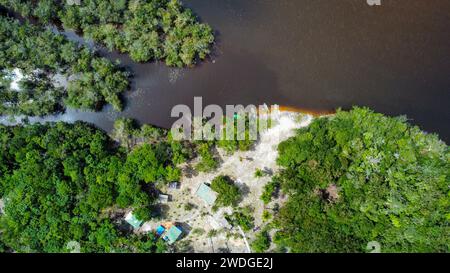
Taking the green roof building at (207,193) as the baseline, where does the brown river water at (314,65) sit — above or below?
above

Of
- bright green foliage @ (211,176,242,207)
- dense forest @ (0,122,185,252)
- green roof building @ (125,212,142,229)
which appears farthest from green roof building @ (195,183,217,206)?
green roof building @ (125,212,142,229)

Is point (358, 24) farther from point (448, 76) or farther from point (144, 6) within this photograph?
point (144, 6)

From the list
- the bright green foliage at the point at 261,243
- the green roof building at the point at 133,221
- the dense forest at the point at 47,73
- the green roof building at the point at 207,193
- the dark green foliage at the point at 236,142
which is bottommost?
the bright green foliage at the point at 261,243

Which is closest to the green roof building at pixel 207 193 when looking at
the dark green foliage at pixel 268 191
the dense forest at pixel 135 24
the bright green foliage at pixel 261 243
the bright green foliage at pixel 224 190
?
the bright green foliage at pixel 224 190

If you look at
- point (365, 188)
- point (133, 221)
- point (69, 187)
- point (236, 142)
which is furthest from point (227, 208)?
point (69, 187)

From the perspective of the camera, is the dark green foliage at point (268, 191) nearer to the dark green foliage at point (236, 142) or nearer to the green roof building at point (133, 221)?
the dark green foliage at point (236, 142)

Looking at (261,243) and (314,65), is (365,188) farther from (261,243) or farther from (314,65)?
(314,65)
